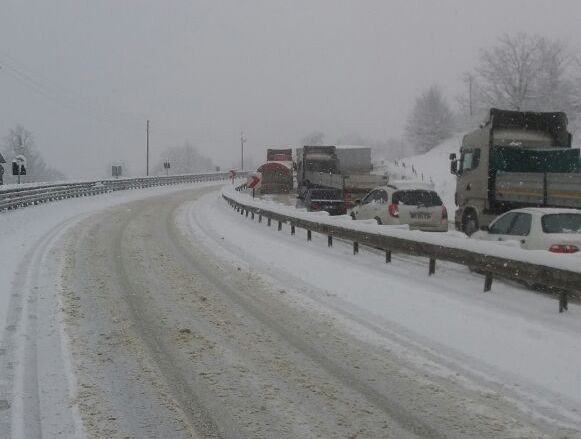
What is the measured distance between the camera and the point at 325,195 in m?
23.0

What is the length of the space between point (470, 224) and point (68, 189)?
2591 centimetres

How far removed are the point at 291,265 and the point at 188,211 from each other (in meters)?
14.9

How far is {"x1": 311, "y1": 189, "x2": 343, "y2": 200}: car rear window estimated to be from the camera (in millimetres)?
22844

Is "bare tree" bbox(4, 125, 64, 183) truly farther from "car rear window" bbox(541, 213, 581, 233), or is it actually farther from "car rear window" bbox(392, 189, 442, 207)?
"car rear window" bbox(541, 213, 581, 233)

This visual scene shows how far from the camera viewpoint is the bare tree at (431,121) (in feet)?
283

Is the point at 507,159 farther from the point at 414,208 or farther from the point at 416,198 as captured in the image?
the point at 414,208

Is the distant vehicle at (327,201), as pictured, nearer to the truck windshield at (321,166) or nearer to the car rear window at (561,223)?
the truck windshield at (321,166)

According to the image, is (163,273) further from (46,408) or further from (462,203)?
(462,203)

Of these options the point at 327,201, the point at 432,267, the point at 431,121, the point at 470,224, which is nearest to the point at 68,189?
the point at 327,201

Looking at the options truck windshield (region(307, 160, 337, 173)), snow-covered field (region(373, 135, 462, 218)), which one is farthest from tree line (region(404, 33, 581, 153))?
truck windshield (region(307, 160, 337, 173))

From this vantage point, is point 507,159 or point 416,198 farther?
point 507,159

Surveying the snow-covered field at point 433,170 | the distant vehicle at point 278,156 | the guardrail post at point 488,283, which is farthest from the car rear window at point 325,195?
the distant vehicle at point 278,156

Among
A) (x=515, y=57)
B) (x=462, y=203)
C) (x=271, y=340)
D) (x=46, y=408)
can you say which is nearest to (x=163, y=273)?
(x=271, y=340)

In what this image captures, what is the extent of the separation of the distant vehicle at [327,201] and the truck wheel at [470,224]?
753 cm
